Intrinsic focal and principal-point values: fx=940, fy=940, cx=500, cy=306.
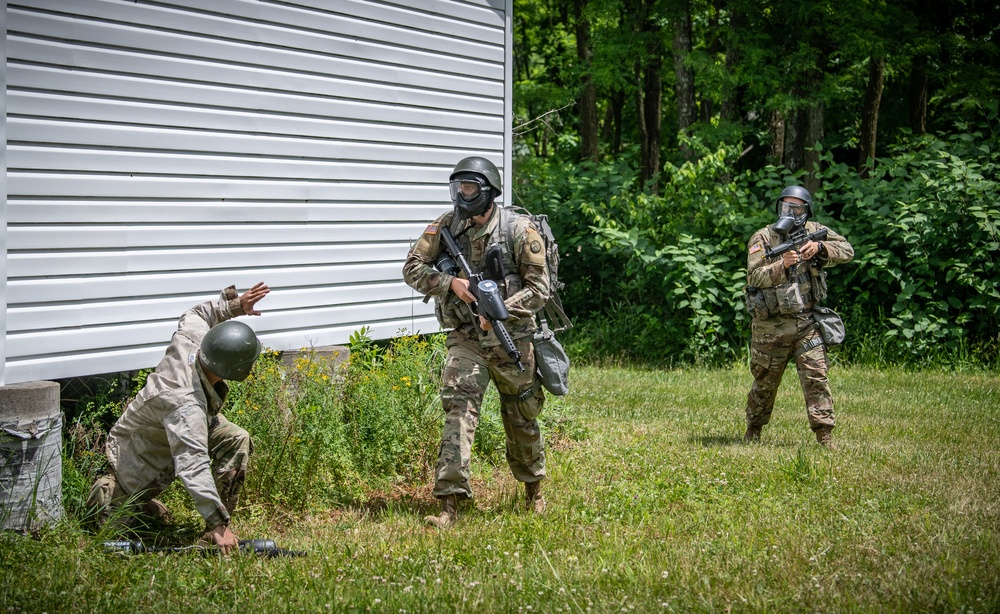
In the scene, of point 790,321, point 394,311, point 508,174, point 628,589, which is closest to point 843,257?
point 790,321

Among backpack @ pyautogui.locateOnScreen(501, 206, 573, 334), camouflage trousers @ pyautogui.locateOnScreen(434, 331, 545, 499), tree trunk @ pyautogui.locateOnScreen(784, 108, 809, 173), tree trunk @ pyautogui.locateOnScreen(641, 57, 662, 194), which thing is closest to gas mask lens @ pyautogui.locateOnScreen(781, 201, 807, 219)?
backpack @ pyautogui.locateOnScreen(501, 206, 573, 334)

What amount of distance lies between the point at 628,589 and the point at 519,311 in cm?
195

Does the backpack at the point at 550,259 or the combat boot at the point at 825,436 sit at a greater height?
the backpack at the point at 550,259

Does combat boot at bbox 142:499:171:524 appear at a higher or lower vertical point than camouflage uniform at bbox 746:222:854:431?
lower

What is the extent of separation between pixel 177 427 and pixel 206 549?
66cm

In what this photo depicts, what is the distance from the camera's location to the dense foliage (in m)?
11.7

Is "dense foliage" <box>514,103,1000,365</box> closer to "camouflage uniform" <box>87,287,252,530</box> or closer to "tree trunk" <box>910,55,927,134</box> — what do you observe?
"tree trunk" <box>910,55,927,134</box>

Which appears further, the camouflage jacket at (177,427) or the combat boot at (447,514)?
the combat boot at (447,514)

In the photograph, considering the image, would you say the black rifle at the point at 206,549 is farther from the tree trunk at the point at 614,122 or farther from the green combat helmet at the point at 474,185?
the tree trunk at the point at 614,122

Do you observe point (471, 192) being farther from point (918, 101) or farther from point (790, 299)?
point (918, 101)

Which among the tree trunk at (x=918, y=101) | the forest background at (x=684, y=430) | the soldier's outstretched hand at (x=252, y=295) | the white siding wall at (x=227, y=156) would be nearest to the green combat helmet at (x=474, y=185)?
the soldier's outstretched hand at (x=252, y=295)

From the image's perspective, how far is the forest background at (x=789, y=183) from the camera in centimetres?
1184

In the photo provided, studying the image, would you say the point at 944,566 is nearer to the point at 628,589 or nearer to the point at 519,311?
the point at 628,589

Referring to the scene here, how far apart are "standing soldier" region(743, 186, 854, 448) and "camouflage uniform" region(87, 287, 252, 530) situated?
438cm
